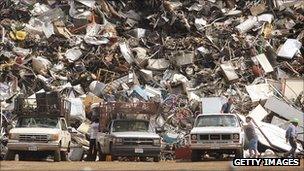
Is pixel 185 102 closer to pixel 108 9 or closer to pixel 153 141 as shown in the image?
pixel 153 141

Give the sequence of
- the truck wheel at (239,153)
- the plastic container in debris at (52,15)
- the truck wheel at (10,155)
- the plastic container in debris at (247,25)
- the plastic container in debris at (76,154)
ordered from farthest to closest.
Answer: the plastic container in debris at (52,15), the plastic container in debris at (247,25), the plastic container in debris at (76,154), the truck wheel at (10,155), the truck wheel at (239,153)

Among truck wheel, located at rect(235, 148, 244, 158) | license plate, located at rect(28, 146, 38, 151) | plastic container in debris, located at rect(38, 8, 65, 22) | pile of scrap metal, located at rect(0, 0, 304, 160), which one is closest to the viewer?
truck wheel, located at rect(235, 148, 244, 158)

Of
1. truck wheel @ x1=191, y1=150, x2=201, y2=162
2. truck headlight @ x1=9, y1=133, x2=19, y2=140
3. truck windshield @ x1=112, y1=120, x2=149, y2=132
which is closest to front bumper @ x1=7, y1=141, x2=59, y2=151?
truck headlight @ x1=9, y1=133, x2=19, y2=140

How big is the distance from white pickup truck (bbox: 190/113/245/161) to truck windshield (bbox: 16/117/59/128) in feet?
16.6

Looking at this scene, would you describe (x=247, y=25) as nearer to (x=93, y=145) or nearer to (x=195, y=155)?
(x=93, y=145)

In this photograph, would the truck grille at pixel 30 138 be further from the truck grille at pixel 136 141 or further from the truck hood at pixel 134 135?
the truck grille at pixel 136 141

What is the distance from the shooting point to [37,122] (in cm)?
2272

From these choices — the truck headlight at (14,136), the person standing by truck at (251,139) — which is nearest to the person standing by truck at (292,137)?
the person standing by truck at (251,139)

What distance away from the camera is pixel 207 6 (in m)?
37.2

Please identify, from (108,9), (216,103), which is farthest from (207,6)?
(216,103)

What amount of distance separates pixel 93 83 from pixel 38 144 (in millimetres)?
9467

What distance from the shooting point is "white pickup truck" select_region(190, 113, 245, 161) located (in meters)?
21.0

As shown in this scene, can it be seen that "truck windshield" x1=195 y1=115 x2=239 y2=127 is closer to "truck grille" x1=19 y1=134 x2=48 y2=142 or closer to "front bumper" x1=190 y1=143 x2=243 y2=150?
"front bumper" x1=190 y1=143 x2=243 y2=150

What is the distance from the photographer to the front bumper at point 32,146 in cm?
2159
